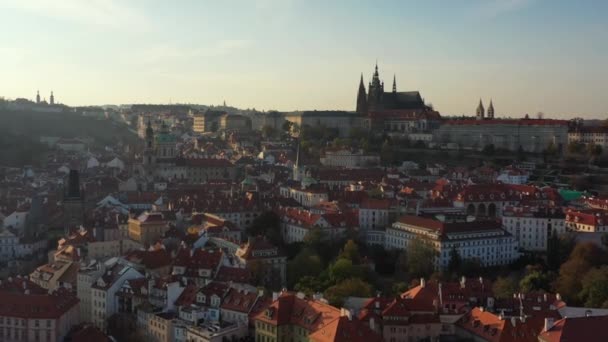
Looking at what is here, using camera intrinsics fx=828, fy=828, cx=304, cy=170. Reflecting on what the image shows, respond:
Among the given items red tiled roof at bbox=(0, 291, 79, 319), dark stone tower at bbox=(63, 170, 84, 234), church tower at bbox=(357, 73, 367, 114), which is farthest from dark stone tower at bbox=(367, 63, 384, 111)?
red tiled roof at bbox=(0, 291, 79, 319)

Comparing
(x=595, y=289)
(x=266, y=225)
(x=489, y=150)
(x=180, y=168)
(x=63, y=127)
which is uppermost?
(x=63, y=127)

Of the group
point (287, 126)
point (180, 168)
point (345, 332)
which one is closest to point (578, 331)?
point (345, 332)

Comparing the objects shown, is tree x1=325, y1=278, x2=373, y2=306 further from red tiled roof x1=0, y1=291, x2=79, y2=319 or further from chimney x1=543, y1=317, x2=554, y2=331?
red tiled roof x1=0, y1=291, x2=79, y2=319

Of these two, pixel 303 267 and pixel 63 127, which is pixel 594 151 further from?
pixel 63 127

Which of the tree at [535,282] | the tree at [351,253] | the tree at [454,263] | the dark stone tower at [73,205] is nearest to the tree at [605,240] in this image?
the tree at [535,282]

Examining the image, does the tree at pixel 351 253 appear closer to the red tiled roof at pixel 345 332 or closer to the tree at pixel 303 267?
the tree at pixel 303 267
